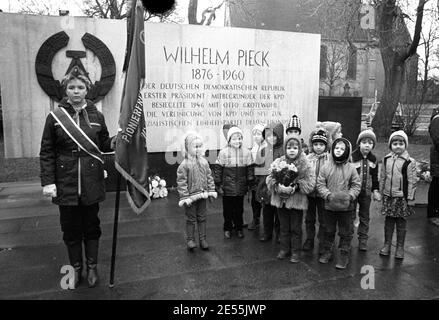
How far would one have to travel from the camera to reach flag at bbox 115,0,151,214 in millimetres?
3359

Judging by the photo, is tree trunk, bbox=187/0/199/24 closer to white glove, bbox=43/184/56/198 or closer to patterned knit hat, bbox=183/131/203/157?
patterned knit hat, bbox=183/131/203/157

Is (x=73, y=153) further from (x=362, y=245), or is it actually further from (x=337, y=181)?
(x=362, y=245)

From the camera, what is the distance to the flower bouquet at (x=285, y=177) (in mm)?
4008

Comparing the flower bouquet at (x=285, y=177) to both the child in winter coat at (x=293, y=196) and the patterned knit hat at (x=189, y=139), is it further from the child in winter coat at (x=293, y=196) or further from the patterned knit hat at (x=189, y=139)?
the patterned knit hat at (x=189, y=139)

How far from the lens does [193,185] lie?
4.41 metres

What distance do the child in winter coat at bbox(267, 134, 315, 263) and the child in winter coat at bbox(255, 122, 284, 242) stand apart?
0.51m

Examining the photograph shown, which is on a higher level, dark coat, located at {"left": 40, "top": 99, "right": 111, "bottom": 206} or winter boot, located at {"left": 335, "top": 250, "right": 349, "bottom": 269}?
dark coat, located at {"left": 40, "top": 99, "right": 111, "bottom": 206}

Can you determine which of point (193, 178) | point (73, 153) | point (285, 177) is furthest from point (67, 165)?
point (285, 177)

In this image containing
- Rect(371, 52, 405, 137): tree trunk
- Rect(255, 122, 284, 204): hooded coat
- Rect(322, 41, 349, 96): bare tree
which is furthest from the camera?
Rect(322, 41, 349, 96): bare tree

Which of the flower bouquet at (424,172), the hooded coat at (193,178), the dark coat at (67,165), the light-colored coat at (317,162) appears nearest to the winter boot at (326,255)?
the light-colored coat at (317,162)

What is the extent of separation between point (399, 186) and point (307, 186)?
107 centimetres

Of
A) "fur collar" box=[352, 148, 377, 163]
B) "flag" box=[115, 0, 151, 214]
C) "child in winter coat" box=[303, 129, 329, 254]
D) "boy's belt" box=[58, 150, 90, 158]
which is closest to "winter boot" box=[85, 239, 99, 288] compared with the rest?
"flag" box=[115, 0, 151, 214]

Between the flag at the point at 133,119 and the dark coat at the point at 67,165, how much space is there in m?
0.32

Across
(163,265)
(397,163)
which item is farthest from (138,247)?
(397,163)
